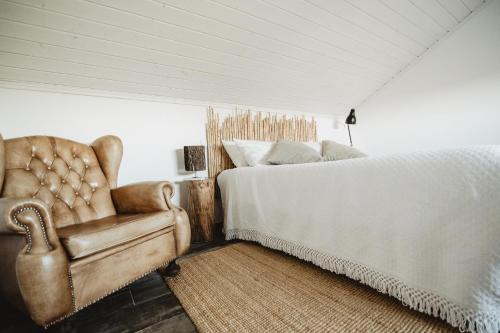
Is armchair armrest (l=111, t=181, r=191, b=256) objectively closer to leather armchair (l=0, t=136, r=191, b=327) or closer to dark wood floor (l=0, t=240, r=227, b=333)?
leather armchair (l=0, t=136, r=191, b=327)

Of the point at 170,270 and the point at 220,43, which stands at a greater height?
the point at 220,43

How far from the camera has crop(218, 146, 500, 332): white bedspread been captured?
2.60 ft

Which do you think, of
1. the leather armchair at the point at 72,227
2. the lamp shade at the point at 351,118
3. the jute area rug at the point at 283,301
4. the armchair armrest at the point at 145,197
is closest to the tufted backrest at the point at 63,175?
the leather armchair at the point at 72,227

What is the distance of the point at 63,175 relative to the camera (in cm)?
155

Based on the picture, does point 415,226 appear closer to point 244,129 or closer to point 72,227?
point 72,227

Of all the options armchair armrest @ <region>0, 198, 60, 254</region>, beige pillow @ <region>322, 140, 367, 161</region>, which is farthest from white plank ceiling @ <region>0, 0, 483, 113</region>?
armchair armrest @ <region>0, 198, 60, 254</region>

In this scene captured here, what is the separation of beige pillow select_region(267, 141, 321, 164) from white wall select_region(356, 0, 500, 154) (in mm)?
2034

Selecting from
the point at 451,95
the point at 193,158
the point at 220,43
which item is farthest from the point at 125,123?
the point at 451,95

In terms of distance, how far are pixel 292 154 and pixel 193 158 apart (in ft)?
3.34

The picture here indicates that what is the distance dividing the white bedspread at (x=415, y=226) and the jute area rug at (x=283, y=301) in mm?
81

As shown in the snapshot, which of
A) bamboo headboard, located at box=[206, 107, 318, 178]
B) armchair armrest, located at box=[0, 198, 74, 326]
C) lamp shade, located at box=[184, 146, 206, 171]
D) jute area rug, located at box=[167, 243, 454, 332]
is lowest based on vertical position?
jute area rug, located at box=[167, 243, 454, 332]

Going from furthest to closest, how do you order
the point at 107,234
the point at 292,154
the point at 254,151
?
the point at 254,151 → the point at 292,154 → the point at 107,234

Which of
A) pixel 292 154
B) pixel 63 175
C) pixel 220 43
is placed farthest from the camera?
pixel 292 154

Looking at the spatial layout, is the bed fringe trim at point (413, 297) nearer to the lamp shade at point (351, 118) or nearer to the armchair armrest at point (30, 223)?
the armchair armrest at point (30, 223)
